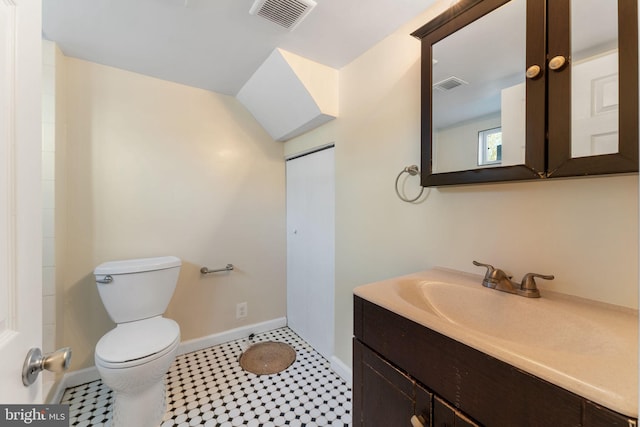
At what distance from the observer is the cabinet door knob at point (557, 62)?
77 centimetres

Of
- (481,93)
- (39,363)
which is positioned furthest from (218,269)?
(481,93)

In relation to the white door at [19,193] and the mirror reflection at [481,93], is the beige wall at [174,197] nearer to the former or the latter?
the white door at [19,193]

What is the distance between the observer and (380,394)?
85cm

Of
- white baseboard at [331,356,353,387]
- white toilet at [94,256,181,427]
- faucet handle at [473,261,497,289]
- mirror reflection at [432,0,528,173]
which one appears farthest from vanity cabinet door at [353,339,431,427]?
white toilet at [94,256,181,427]

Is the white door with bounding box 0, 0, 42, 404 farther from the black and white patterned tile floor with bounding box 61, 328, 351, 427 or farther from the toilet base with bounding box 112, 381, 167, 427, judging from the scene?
the black and white patterned tile floor with bounding box 61, 328, 351, 427

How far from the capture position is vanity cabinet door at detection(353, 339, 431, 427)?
750 millimetres

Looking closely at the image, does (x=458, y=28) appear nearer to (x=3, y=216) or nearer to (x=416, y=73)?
(x=416, y=73)

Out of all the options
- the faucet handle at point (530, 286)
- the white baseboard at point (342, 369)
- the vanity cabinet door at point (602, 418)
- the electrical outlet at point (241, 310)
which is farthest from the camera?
the electrical outlet at point (241, 310)

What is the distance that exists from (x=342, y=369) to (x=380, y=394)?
935 mm

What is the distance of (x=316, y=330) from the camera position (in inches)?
80.0

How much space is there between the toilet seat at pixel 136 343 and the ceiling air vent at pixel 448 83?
1.82 metres

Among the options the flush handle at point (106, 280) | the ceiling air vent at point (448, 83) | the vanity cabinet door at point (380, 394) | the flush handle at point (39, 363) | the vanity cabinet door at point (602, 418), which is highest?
the ceiling air vent at point (448, 83)

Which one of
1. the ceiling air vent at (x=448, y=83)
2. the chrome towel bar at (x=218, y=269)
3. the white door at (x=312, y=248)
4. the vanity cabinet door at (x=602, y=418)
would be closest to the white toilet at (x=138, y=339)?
the chrome towel bar at (x=218, y=269)

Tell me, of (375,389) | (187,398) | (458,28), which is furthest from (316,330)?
(458,28)
